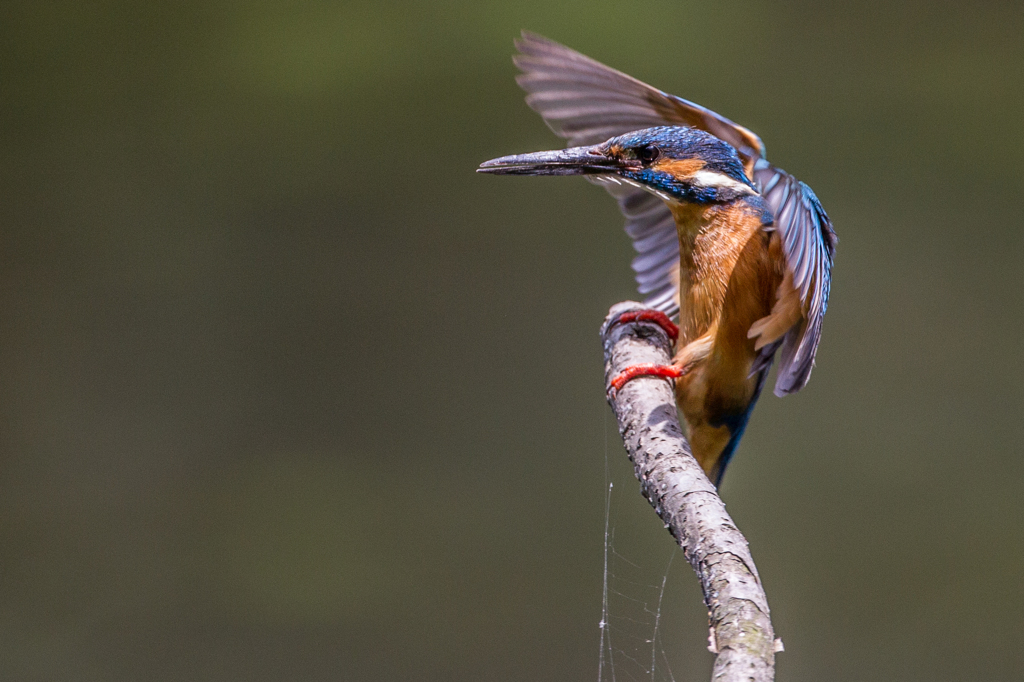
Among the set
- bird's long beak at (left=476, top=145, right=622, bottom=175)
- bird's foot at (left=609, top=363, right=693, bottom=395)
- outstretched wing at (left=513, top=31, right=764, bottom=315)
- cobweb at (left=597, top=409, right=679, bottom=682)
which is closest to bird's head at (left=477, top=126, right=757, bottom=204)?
bird's long beak at (left=476, top=145, right=622, bottom=175)

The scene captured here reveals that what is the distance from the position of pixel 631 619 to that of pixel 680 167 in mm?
1409

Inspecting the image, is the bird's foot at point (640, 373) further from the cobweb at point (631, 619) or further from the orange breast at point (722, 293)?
the cobweb at point (631, 619)

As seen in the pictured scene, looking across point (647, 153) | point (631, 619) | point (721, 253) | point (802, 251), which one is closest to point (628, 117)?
point (647, 153)

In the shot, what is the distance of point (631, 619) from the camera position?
234cm

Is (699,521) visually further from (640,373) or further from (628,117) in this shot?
(628,117)

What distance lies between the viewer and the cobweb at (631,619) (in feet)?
7.69

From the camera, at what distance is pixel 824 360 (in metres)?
2.74

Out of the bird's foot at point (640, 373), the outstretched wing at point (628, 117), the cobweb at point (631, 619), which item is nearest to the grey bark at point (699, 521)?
the bird's foot at point (640, 373)

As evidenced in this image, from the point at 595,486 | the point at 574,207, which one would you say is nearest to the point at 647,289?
the point at 595,486

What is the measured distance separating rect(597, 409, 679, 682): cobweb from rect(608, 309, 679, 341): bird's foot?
99 cm

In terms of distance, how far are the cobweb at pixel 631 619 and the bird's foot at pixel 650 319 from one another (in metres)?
0.99

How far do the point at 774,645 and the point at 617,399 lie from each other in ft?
1.62

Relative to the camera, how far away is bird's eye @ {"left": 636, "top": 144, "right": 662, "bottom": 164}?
4.11 ft

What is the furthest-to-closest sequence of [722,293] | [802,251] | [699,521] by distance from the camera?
[722,293] → [802,251] → [699,521]
